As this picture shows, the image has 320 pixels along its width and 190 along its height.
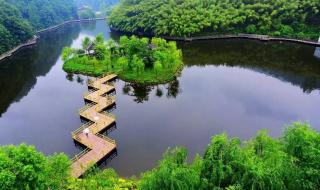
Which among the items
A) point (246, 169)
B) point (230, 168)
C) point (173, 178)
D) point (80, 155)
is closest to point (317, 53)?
point (80, 155)

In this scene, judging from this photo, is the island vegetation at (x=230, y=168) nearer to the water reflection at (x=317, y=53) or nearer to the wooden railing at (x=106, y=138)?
the wooden railing at (x=106, y=138)

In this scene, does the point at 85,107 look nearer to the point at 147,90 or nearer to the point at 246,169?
the point at 147,90

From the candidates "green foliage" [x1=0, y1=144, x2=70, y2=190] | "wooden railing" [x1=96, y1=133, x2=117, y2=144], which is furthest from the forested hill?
"green foliage" [x1=0, y1=144, x2=70, y2=190]

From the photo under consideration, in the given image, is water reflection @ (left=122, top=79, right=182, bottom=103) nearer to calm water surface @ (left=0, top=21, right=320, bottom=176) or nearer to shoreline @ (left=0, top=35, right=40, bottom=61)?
calm water surface @ (left=0, top=21, right=320, bottom=176)

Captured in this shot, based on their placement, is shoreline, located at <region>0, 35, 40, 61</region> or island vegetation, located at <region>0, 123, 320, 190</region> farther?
shoreline, located at <region>0, 35, 40, 61</region>

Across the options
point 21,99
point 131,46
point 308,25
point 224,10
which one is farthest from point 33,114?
point 308,25
